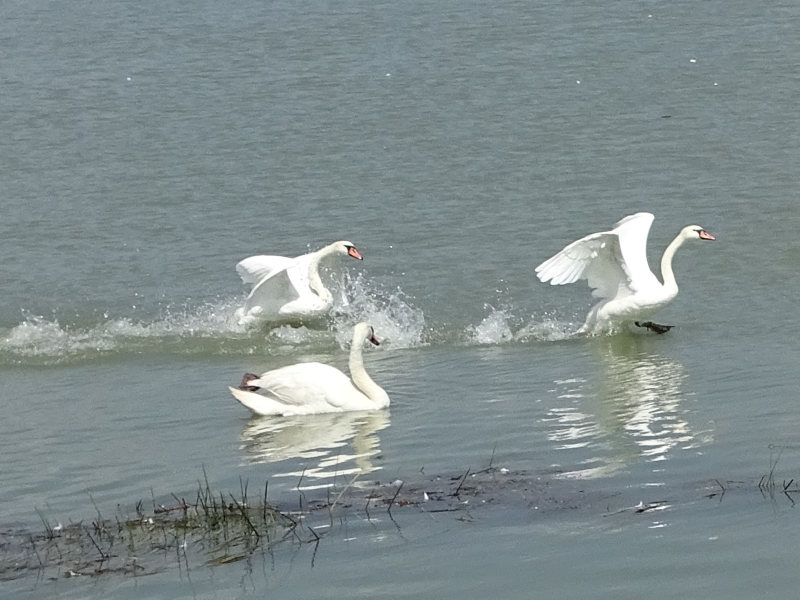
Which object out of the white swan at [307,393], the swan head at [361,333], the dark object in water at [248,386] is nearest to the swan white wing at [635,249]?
the swan head at [361,333]

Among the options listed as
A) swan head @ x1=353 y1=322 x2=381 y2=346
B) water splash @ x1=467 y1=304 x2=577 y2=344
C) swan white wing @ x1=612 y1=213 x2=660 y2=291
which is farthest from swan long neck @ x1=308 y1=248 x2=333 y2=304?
swan head @ x1=353 y1=322 x2=381 y2=346

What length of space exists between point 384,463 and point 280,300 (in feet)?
18.9

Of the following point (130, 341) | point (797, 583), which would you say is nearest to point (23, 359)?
point (130, 341)

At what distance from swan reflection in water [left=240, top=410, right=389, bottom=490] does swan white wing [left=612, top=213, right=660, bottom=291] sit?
389 centimetres

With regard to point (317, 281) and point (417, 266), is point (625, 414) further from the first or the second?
point (417, 266)

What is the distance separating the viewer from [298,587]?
5664 millimetres

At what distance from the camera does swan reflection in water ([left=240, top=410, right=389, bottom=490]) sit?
7.69 m

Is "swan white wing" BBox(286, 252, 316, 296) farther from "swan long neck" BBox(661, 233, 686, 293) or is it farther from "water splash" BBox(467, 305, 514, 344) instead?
"swan long neck" BBox(661, 233, 686, 293)

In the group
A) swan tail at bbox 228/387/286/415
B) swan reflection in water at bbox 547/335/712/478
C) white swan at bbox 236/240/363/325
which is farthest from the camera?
white swan at bbox 236/240/363/325

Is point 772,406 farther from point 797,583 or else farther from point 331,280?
point 331,280

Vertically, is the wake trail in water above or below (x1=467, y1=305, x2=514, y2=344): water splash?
above

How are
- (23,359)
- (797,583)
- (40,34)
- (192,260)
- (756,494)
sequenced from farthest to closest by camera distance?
(40,34), (192,260), (23,359), (756,494), (797,583)

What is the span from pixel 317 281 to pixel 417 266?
1.67 m

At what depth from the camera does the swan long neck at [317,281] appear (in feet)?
44.2
